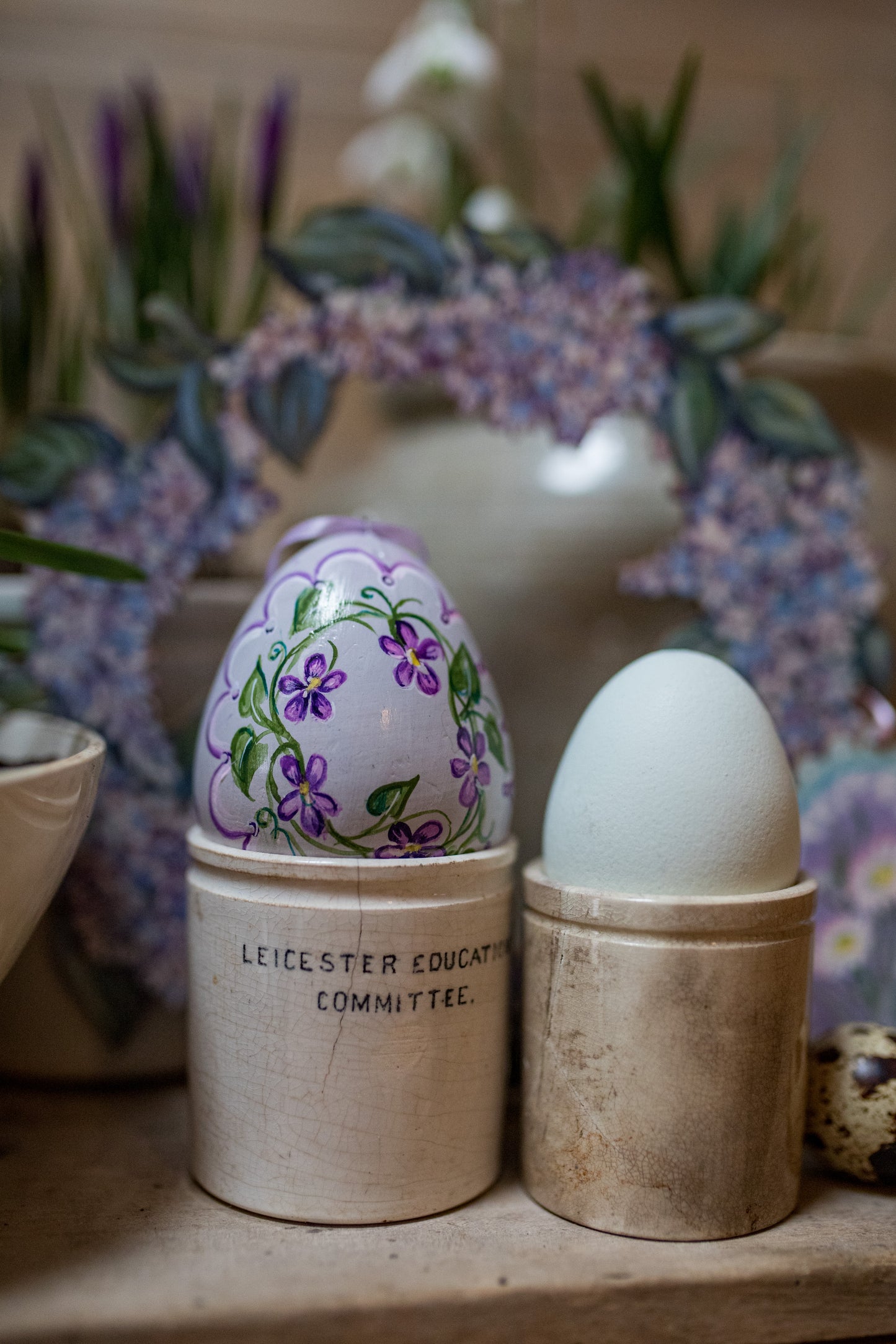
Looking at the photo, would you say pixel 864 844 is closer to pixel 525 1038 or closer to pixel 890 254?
pixel 525 1038

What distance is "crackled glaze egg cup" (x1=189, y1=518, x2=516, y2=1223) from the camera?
1.39 ft

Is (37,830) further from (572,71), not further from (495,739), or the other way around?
(572,71)

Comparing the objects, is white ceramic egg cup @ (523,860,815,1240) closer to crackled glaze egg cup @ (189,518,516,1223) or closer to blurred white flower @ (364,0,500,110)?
crackled glaze egg cup @ (189,518,516,1223)

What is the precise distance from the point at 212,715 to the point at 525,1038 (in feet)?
0.62

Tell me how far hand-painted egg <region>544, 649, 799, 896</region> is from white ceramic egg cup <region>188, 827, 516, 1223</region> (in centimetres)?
5

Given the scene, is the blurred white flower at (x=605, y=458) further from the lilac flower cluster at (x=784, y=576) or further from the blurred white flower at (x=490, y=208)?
the blurred white flower at (x=490, y=208)

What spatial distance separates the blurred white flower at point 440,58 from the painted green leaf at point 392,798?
0.47 m

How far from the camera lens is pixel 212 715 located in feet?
1.50

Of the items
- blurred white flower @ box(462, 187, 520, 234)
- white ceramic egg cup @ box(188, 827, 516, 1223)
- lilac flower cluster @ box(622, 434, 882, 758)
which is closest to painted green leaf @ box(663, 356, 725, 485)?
lilac flower cluster @ box(622, 434, 882, 758)

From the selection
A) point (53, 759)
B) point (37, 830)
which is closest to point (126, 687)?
point (53, 759)

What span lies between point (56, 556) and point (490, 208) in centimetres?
40

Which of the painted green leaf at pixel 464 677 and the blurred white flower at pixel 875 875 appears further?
the blurred white flower at pixel 875 875

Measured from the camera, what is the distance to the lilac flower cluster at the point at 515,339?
583 mm

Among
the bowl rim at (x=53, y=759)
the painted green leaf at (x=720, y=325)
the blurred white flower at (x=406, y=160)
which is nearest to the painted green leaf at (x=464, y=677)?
the bowl rim at (x=53, y=759)
